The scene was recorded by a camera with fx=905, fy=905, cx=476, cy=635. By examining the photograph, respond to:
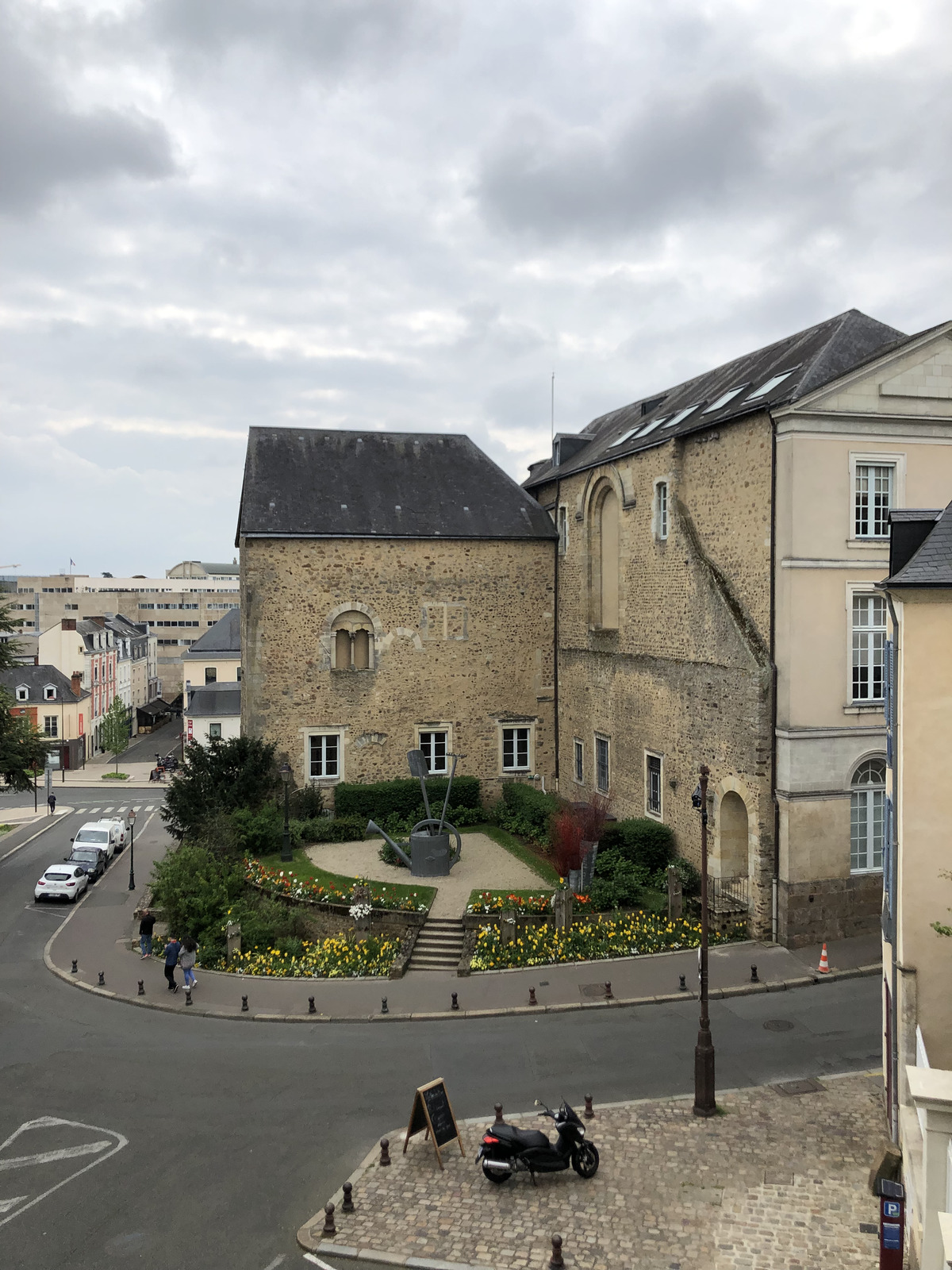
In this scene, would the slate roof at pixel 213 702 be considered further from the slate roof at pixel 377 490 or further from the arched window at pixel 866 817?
the arched window at pixel 866 817

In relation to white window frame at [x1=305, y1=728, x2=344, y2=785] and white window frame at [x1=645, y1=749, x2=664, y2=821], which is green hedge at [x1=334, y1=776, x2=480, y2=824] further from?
white window frame at [x1=645, y1=749, x2=664, y2=821]

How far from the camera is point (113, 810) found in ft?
142

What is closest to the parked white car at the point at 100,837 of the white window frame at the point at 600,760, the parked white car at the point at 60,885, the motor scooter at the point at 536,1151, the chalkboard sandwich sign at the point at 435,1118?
the parked white car at the point at 60,885

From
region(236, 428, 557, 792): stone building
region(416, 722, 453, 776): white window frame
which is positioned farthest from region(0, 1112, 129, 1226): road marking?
region(416, 722, 453, 776): white window frame

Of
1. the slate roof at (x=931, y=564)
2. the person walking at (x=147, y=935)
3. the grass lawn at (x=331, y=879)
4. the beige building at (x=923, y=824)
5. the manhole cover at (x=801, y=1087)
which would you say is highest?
the slate roof at (x=931, y=564)

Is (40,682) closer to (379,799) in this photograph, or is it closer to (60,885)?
(60,885)

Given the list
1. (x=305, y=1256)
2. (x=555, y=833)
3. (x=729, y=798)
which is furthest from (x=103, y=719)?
(x=305, y=1256)

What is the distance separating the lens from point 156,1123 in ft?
38.8

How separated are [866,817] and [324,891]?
11740mm

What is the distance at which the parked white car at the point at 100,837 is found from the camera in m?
31.6

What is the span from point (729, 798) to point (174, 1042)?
11714 mm

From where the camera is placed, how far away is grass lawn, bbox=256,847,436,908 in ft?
66.9

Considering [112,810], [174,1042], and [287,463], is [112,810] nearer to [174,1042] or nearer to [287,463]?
[287,463]

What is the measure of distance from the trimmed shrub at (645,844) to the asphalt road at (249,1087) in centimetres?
582
